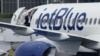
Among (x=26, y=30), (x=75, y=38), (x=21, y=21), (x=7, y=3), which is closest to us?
(x=26, y=30)

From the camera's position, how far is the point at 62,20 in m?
23.2

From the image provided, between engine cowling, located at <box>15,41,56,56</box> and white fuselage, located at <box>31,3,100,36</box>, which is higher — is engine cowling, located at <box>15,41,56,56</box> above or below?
below

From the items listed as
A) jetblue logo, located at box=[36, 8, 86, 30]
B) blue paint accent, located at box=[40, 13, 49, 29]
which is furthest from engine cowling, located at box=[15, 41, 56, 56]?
blue paint accent, located at box=[40, 13, 49, 29]

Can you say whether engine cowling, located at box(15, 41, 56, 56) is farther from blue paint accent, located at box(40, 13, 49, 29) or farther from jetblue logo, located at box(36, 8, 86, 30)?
blue paint accent, located at box(40, 13, 49, 29)

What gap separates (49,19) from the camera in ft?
78.4

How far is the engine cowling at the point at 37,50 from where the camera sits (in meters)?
18.7

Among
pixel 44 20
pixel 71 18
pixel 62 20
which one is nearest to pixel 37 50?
pixel 71 18

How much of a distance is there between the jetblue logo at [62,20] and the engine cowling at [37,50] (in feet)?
10.7

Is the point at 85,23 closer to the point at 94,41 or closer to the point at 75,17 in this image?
the point at 75,17

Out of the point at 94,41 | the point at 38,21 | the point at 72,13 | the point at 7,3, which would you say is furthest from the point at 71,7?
the point at 7,3

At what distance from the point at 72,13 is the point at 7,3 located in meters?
60.2

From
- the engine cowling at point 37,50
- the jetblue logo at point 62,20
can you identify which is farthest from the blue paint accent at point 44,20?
the engine cowling at point 37,50

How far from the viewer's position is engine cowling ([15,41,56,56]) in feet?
61.3

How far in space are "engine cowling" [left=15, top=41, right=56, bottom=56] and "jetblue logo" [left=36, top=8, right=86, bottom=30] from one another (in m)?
3.26
